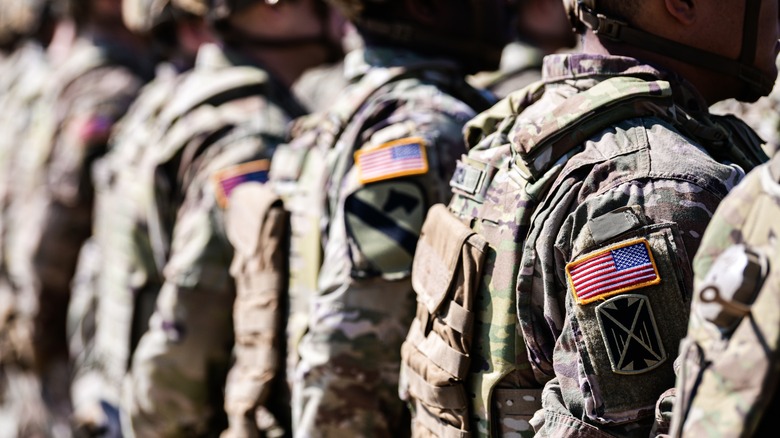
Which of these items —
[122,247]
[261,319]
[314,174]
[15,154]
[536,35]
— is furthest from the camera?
[15,154]

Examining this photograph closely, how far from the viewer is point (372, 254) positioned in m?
3.82

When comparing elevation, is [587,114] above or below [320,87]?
above

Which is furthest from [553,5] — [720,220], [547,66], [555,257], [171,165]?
[720,220]

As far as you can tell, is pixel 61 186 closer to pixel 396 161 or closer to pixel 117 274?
pixel 117 274

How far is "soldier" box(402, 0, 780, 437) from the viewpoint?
2.61 m

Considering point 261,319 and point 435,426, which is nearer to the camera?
point 435,426

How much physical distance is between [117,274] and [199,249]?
1.44m

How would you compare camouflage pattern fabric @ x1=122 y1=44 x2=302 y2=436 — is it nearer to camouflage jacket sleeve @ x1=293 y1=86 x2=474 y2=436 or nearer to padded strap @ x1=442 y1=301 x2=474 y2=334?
camouflage jacket sleeve @ x1=293 y1=86 x2=474 y2=436

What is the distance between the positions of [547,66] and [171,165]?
115 inches

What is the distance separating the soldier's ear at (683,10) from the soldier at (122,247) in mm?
3401

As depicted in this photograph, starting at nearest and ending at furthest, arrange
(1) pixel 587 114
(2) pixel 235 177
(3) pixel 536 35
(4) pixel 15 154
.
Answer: (1) pixel 587 114 < (2) pixel 235 177 < (3) pixel 536 35 < (4) pixel 15 154

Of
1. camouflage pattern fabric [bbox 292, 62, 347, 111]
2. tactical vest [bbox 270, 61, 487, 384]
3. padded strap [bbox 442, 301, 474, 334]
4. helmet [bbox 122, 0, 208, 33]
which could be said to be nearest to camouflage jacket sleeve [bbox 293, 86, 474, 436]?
tactical vest [bbox 270, 61, 487, 384]

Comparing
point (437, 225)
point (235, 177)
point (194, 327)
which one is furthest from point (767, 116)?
point (194, 327)

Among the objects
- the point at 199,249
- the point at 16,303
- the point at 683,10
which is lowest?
the point at 16,303
